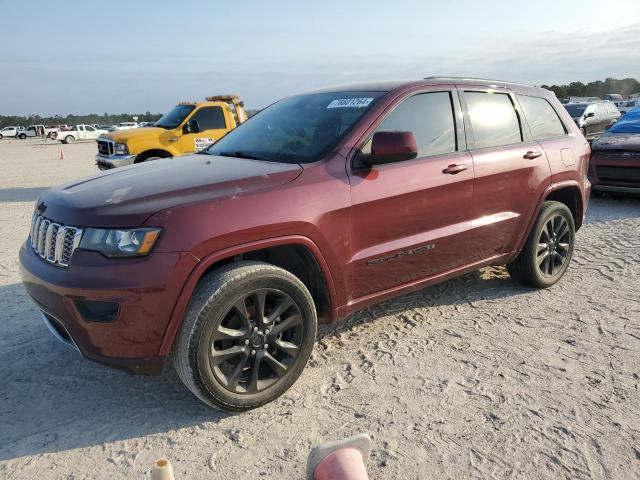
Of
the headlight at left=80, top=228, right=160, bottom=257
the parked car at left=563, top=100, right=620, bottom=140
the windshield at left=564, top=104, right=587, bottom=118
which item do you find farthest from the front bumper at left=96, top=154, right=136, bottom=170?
the windshield at left=564, top=104, right=587, bottom=118

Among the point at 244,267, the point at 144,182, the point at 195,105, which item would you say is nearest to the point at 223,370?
the point at 244,267

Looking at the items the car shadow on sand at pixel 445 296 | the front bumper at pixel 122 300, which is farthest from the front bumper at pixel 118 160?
the front bumper at pixel 122 300

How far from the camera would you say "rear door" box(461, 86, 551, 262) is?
4.01 meters

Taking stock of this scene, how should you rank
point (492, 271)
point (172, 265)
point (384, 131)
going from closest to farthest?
1. point (172, 265)
2. point (384, 131)
3. point (492, 271)

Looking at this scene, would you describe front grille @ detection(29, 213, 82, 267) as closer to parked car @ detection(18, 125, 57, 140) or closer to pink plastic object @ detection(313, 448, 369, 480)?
pink plastic object @ detection(313, 448, 369, 480)

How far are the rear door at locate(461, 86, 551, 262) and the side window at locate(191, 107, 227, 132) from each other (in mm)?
7762

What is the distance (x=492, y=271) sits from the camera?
17.3ft

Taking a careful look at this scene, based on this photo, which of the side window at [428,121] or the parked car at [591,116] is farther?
the parked car at [591,116]

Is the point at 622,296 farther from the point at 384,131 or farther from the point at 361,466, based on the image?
the point at 361,466

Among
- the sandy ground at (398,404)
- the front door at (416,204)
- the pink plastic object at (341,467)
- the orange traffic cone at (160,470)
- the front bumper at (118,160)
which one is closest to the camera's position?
the orange traffic cone at (160,470)

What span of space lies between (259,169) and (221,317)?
0.92 m

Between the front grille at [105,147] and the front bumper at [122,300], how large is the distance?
333 inches

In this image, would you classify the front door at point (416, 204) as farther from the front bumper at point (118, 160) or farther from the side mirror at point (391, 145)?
the front bumper at point (118, 160)

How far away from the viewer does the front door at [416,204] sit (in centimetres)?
333
